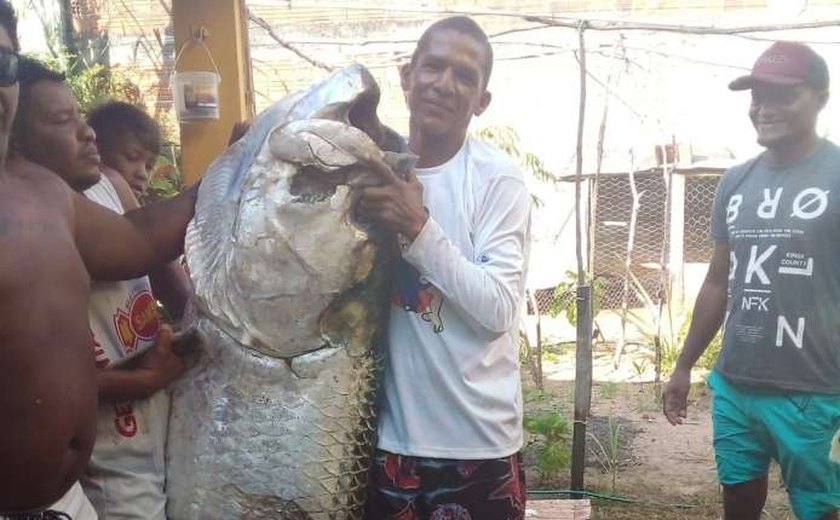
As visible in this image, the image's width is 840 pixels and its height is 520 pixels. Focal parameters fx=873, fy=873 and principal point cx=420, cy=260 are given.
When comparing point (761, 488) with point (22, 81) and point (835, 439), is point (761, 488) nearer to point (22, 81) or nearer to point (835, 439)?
point (835, 439)

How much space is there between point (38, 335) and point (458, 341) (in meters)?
0.91

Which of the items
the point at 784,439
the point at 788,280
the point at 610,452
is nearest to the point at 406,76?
the point at 788,280

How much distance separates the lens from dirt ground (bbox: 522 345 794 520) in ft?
18.3

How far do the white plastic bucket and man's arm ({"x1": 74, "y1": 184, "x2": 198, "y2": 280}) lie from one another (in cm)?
209

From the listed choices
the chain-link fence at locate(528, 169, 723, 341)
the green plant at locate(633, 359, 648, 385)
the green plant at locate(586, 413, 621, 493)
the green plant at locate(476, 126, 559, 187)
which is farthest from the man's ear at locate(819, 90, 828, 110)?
the green plant at locate(633, 359, 648, 385)

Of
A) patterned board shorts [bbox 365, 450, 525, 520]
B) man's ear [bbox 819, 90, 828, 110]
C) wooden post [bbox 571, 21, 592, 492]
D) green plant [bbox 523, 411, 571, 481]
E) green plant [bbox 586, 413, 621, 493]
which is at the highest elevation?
man's ear [bbox 819, 90, 828, 110]

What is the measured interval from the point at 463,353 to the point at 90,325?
2.67 feet

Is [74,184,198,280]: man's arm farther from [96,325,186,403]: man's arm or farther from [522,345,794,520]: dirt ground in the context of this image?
[522,345,794,520]: dirt ground

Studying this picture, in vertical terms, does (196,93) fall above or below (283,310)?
above

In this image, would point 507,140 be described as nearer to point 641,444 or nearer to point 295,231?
point 641,444

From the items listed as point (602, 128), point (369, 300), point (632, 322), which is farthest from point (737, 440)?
point (632, 322)

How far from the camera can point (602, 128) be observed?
6.85 metres

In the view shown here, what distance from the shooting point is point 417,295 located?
80.0 inches

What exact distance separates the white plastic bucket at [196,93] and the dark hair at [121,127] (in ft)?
3.26
